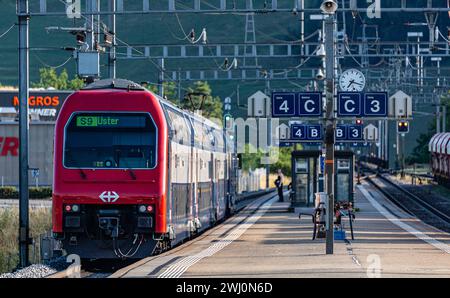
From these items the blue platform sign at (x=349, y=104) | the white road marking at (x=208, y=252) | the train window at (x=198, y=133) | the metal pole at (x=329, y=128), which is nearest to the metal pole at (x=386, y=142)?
the white road marking at (x=208, y=252)

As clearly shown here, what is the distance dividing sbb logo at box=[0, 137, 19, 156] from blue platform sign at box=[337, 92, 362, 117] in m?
50.4

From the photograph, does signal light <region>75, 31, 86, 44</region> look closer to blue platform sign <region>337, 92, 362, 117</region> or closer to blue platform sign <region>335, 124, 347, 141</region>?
blue platform sign <region>335, 124, 347, 141</region>

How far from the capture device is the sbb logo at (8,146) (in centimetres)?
7262

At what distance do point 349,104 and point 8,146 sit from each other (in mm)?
51328

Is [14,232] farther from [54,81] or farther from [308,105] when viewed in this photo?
[54,81]

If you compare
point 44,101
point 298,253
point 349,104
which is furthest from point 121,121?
point 44,101

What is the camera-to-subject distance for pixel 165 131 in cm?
2347

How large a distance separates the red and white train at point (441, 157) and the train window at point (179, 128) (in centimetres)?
3777

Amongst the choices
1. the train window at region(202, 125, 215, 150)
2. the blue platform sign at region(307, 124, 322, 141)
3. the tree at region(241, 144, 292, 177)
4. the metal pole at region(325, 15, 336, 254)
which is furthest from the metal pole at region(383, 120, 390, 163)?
the metal pole at region(325, 15, 336, 254)

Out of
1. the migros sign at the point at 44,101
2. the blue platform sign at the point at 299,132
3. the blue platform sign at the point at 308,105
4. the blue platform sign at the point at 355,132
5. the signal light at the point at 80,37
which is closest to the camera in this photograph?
the blue platform sign at the point at 308,105

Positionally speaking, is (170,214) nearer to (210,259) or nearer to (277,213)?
(210,259)

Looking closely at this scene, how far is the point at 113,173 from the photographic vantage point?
76.0 ft

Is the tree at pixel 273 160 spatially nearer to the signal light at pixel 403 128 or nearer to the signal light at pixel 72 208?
the signal light at pixel 403 128

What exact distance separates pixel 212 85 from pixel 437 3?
88411mm
